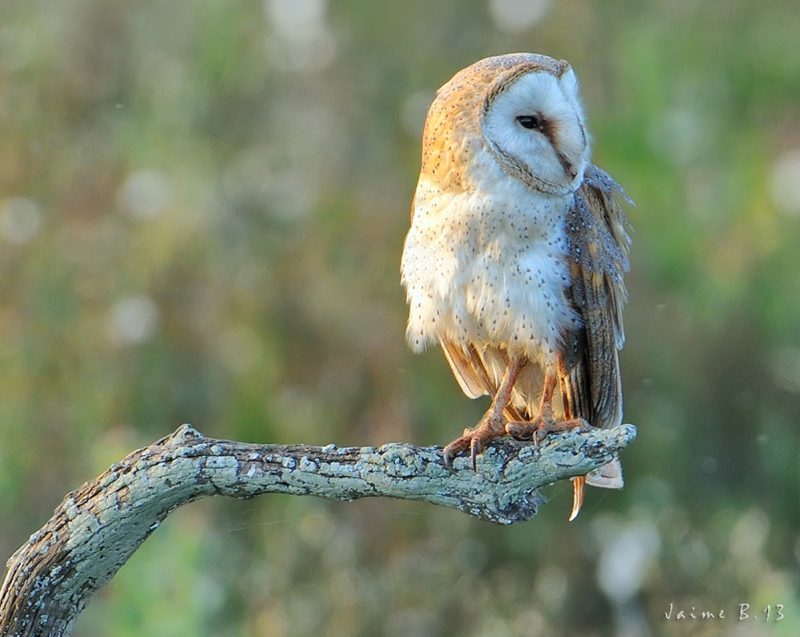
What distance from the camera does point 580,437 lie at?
185cm

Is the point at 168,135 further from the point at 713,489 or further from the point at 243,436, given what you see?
the point at 713,489

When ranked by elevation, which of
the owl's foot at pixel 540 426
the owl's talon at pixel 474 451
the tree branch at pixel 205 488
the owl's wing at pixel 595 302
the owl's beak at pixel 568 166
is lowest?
the tree branch at pixel 205 488

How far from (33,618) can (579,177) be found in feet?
3.95

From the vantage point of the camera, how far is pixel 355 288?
5055 millimetres

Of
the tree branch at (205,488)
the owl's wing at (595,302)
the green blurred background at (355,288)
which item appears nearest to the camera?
the tree branch at (205,488)

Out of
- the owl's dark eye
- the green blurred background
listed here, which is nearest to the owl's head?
the owl's dark eye

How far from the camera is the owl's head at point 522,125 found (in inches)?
87.6

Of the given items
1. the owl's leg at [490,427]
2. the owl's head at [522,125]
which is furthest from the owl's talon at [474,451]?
the owl's head at [522,125]

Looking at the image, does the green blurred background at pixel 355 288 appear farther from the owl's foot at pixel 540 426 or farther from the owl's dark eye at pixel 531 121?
the owl's dark eye at pixel 531 121

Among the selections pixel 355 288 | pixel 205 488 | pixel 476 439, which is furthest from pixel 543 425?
pixel 355 288

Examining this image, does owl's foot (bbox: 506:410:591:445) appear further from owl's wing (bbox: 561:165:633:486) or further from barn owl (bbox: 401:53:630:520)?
owl's wing (bbox: 561:165:633:486)

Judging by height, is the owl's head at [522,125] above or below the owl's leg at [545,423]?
above

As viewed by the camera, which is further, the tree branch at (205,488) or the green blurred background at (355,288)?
the green blurred background at (355,288)

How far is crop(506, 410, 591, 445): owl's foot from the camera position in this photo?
221 centimetres
